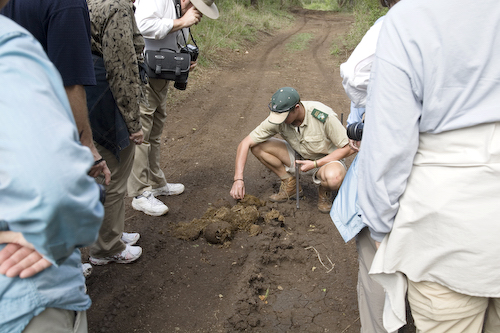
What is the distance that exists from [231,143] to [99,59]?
308cm

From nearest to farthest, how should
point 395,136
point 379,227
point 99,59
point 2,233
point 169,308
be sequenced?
1. point 2,233
2. point 395,136
3. point 379,227
4. point 99,59
5. point 169,308

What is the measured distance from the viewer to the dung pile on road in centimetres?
329

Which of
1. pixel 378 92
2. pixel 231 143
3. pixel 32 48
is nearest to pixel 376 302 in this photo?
pixel 378 92

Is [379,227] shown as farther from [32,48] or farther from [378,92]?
[32,48]

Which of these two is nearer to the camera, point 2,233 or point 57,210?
point 57,210

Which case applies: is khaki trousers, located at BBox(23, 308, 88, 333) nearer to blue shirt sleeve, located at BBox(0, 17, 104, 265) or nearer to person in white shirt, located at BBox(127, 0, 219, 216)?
blue shirt sleeve, located at BBox(0, 17, 104, 265)

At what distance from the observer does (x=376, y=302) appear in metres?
1.89

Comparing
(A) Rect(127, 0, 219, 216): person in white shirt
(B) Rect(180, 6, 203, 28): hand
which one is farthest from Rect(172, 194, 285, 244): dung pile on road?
(B) Rect(180, 6, 203, 28): hand

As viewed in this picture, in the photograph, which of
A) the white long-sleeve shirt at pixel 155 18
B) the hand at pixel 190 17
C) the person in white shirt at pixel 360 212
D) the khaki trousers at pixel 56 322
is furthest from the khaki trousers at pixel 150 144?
the khaki trousers at pixel 56 322

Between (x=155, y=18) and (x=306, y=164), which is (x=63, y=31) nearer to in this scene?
(x=155, y=18)

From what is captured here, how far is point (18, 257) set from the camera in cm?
107

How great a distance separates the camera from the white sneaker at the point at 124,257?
114 inches

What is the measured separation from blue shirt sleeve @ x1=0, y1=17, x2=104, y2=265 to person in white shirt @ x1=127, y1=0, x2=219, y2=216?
7.61ft

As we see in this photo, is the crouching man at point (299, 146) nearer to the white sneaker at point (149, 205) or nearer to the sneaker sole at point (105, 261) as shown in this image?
the white sneaker at point (149, 205)
